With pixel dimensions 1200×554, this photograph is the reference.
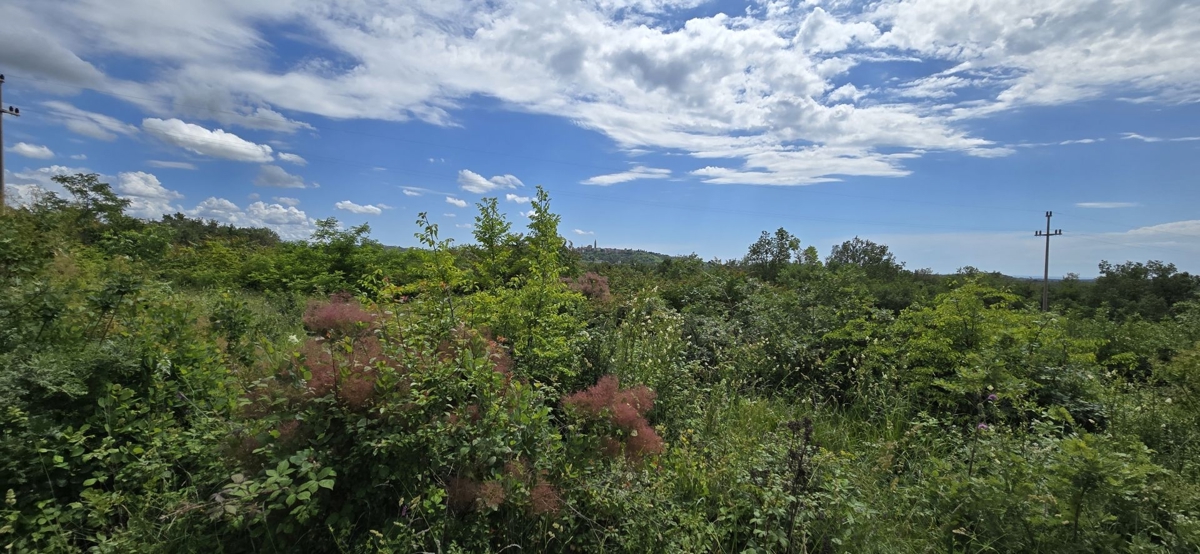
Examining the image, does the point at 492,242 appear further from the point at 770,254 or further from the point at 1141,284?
the point at 1141,284

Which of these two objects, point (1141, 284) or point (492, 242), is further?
point (1141, 284)

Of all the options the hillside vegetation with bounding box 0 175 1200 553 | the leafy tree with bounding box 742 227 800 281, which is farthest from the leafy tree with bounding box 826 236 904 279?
the hillside vegetation with bounding box 0 175 1200 553

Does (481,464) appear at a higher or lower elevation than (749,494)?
higher

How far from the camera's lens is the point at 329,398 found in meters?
2.22

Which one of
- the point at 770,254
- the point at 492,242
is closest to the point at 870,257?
the point at 770,254

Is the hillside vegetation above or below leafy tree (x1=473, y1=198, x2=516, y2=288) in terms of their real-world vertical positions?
below

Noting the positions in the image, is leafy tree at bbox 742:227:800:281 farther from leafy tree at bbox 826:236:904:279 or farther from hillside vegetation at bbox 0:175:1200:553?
hillside vegetation at bbox 0:175:1200:553

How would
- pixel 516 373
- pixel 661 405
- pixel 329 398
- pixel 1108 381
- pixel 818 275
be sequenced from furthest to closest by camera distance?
pixel 818 275
pixel 1108 381
pixel 661 405
pixel 516 373
pixel 329 398

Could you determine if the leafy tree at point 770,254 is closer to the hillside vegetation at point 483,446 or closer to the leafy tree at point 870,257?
the leafy tree at point 870,257

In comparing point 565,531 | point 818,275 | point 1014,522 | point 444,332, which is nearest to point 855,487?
point 1014,522

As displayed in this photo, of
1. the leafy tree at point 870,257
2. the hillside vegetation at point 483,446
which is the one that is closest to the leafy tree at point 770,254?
the leafy tree at point 870,257

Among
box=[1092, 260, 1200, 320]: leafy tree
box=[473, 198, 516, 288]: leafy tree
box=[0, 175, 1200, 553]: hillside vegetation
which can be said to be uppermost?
box=[1092, 260, 1200, 320]: leafy tree

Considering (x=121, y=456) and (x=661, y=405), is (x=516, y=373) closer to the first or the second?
(x=661, y=405)

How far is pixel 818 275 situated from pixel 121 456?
27.2ft
